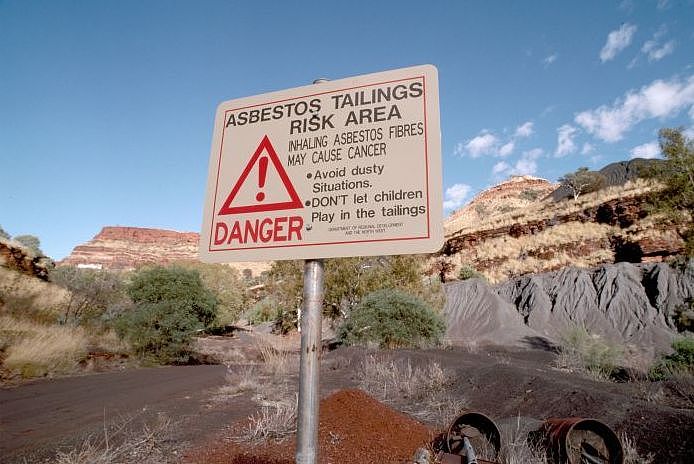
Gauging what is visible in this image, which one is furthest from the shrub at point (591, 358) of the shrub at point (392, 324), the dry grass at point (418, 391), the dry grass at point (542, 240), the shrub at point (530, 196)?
the shrub at point (530, 196)

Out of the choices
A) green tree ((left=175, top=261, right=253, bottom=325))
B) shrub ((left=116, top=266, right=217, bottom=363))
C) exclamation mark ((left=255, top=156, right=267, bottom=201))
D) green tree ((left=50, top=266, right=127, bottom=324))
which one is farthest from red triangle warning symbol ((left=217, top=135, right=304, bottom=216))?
green tree ((left=175, top=261, right=253, bottom=325))

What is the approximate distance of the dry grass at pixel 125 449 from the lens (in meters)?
3.64

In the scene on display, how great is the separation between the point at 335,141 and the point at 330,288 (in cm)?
2060

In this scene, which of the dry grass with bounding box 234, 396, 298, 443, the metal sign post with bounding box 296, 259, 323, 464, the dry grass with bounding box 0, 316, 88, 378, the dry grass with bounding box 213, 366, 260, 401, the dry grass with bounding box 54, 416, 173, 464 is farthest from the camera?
the dry grass with bounding box 0, 316, 88, 378

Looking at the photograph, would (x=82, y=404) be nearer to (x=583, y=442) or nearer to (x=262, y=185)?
(x=262, y=185)

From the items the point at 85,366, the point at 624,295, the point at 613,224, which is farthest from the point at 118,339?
the point at 613,224

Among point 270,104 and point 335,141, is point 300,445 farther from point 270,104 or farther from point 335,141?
point 270,104

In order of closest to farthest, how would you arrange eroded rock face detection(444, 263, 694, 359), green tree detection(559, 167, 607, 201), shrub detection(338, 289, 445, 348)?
shrub detection(338, 289, 445, 348), eroded rock face detection(444, 263, 694, 359), green tree detection(559, 167, 607, 201)

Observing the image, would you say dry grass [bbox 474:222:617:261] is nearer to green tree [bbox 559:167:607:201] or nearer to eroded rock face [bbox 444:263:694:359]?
eroded rock face [bbox 444:263:694:359]

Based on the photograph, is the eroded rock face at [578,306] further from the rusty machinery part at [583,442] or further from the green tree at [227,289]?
the green tree at [227,289]

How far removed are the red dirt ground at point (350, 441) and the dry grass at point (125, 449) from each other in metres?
0.46

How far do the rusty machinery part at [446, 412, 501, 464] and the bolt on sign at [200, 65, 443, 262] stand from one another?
3675 millimetres

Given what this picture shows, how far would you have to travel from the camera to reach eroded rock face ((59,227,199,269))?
10388 centimetres

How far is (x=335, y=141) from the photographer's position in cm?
163
